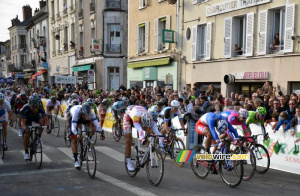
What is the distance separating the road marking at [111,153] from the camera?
9.15 metres

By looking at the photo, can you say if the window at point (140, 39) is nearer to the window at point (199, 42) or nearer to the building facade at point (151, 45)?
the building facade at point (151, 45)

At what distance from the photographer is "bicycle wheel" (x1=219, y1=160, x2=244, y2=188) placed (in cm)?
622

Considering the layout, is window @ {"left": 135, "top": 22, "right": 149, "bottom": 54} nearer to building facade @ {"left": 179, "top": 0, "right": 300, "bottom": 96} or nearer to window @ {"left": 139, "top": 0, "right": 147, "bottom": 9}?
window @ {"left": 139, "top": 0, "right": 147, "bottom": 9}

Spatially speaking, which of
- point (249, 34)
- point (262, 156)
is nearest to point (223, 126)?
point (262, 156)

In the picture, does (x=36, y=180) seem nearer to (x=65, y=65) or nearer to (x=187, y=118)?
(x=187, y=118)

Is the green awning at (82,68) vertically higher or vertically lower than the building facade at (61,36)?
lower

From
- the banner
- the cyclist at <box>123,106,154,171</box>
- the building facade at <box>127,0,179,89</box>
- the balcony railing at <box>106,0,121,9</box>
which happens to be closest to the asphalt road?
the cyclist at <box>123,106,154,171</box>

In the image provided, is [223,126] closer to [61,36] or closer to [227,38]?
[227,38]

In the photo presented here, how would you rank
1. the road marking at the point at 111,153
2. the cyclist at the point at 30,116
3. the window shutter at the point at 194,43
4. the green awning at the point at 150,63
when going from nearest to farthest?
the cyclist at the point at 30,116, the road marking at the point at 111,153, the window shutter at the point at 194,43, the green awning at the point at 150,63

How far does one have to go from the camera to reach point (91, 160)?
7.03 m

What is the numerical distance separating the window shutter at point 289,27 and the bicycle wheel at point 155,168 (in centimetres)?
928

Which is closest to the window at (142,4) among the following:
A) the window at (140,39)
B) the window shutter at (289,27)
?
the window at (140,39)

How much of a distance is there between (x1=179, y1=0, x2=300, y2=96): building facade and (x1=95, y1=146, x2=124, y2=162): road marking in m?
7.70

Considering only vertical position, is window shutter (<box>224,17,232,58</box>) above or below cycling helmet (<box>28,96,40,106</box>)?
above
